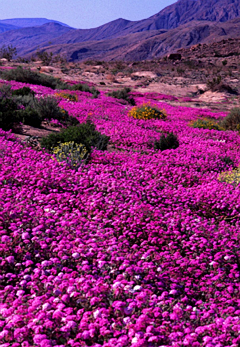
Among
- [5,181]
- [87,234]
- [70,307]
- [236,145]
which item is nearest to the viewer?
[70,307]

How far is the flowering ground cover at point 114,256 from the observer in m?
2.85

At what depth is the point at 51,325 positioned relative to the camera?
2740 mm

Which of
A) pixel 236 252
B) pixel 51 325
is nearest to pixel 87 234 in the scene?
pixel 51 325

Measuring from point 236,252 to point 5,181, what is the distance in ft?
13.9

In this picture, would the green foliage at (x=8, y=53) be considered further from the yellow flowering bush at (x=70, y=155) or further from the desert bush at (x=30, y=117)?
the yellow flowering bush at (x=70, y=155)

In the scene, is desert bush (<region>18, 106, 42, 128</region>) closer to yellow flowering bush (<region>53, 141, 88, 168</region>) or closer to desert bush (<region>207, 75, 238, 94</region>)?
yellow flowering bush (<region>53, 141, 88, 168</region>)

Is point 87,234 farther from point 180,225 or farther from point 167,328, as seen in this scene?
point 167,328

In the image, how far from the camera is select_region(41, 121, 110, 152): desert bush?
930 centimetres

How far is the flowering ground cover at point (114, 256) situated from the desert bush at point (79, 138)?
1.33 metres

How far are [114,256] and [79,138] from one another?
19.8 feet

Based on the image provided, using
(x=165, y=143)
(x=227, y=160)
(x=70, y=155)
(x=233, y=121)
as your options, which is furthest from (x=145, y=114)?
(x=70, y=155)

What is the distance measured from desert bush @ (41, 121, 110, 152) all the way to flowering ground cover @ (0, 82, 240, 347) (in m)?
1.33

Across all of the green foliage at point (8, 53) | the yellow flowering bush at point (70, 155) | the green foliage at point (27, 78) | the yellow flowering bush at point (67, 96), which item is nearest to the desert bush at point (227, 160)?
the yellow flowering bush at point (70, 155)

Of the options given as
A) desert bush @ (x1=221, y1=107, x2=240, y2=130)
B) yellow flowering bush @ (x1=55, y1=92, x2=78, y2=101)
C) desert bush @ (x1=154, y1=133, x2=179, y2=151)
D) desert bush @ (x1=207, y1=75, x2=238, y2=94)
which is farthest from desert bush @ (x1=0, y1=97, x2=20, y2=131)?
desert bush @ (x1=207, y1=75, x2=238, y2=94)
